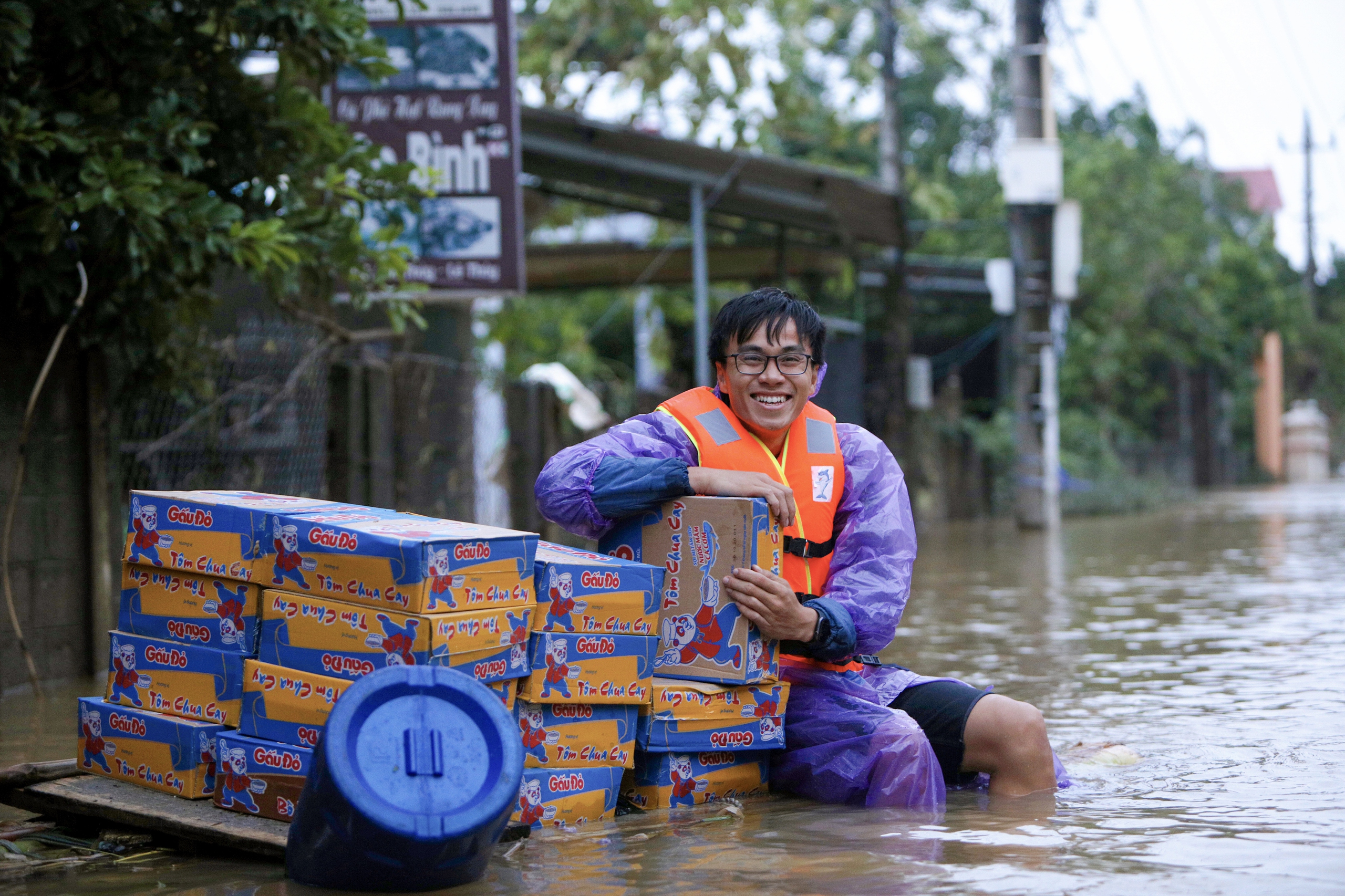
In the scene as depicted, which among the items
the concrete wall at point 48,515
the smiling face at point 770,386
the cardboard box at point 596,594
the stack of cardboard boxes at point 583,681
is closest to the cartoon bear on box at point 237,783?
the stack of cardboard boxes at point 583,681

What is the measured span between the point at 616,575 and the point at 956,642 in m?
4.52

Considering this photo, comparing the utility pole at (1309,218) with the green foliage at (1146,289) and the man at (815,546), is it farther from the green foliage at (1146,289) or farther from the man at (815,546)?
the man at (815,546)

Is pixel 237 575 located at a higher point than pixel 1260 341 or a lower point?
lower

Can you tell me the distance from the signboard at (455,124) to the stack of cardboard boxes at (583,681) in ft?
17.7

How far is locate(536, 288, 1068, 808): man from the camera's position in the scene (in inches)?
163

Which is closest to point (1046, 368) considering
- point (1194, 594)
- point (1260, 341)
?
point (1194, 594)

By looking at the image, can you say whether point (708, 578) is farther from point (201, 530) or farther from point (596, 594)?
point (201, 530)

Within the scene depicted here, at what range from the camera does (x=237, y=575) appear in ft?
12.2

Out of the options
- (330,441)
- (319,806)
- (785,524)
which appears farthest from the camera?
(330,441)

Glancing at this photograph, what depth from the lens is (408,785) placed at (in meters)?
3.11

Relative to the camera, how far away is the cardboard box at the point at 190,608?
3.74 m

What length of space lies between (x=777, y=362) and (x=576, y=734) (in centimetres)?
124

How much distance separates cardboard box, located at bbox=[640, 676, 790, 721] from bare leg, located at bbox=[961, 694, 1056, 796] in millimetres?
609

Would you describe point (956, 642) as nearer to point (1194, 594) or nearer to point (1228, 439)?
point (1194, 594)
